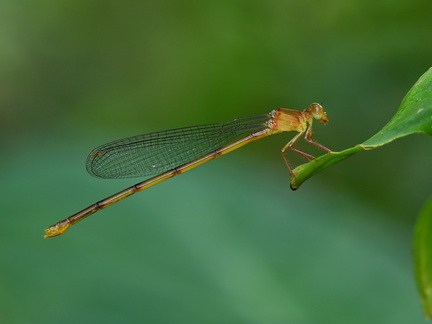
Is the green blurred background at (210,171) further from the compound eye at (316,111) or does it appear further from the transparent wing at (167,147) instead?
the compound eye at (316,111)

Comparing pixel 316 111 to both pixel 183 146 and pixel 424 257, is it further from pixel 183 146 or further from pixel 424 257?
pixel 424 257

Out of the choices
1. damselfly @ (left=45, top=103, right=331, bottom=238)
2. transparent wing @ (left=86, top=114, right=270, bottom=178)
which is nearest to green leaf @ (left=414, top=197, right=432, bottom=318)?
damselfly @ (left=45, top=103, right=331, bottom=238)

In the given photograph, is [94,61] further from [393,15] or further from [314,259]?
[314,259]

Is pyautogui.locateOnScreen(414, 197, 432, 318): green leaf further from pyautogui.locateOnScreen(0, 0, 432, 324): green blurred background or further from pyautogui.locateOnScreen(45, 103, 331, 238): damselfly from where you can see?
pyautogui.locateOnScreen(45, 103, 331, 238): damselfly

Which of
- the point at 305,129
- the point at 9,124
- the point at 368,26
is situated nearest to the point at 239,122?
the point at 305,129

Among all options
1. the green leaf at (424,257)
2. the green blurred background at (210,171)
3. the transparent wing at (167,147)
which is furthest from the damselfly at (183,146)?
the green leaf at (424,257)
